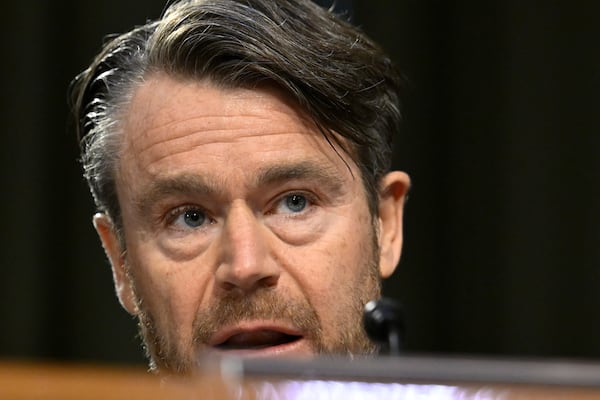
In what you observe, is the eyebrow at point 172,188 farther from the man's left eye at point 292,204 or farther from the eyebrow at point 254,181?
the man's left eye at point 292,204

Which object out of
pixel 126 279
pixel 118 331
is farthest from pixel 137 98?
pixel 118 331

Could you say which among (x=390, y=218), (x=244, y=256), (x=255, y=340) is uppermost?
(x=390, y=218)

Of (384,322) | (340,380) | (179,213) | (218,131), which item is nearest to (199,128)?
(218,131)

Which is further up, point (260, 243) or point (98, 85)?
point (98, 85)

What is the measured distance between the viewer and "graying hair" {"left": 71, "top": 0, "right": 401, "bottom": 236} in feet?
6.27

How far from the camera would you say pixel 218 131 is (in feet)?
6.22

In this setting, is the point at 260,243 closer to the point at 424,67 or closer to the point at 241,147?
the point at 241,147

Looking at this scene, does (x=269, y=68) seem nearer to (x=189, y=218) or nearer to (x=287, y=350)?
(x=189, y=218)

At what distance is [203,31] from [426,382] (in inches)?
42.2

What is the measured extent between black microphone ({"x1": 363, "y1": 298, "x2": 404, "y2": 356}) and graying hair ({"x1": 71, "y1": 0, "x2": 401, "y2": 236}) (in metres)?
0.54

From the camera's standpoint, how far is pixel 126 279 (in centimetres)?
208

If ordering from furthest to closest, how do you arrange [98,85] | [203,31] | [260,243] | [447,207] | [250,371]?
[447,207], [98,85], [203,31], [260,243], [250,371]

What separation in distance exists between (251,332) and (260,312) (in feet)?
0.13

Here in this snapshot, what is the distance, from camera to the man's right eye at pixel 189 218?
1884 mm
